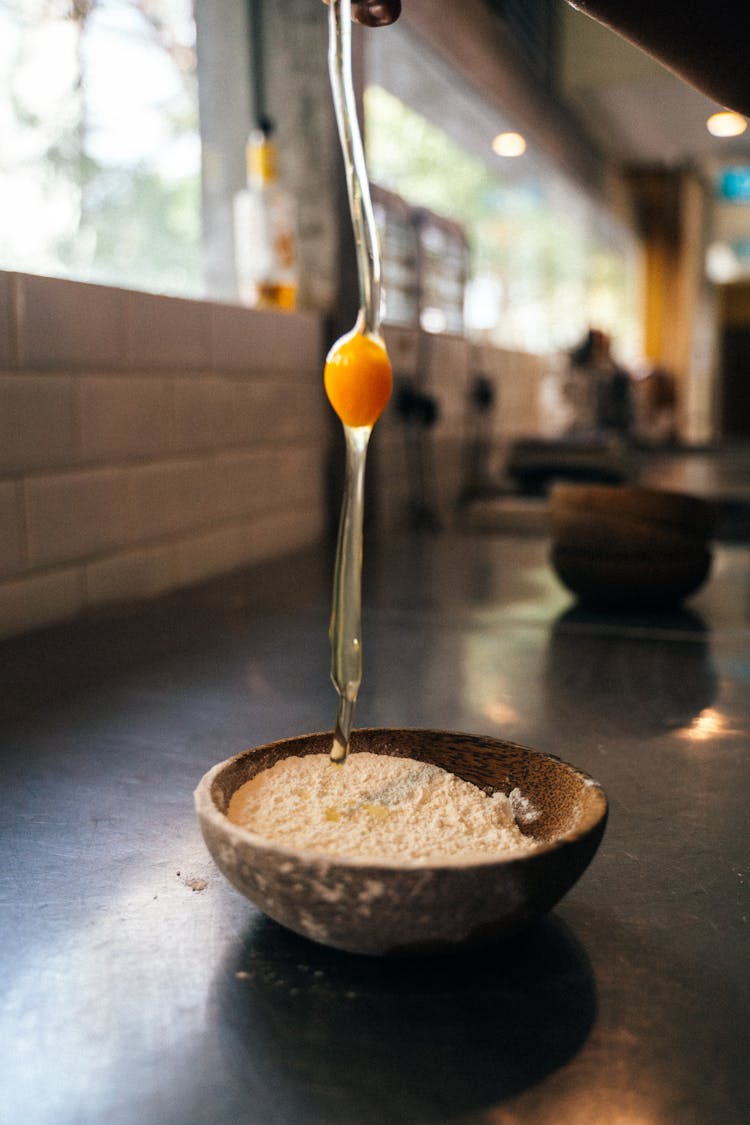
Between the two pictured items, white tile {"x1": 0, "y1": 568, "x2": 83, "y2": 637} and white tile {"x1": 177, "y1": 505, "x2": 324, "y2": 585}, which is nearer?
white tile {"x1": 0, "y1": 568, "x2": 83, "y2": 637}

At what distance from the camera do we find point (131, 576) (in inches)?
57.3

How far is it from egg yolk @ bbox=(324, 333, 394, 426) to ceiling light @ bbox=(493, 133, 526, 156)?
302 centimetres

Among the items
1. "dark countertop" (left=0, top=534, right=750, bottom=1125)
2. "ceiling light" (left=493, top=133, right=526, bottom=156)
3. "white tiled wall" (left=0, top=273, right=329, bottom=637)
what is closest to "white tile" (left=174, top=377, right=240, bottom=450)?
"white tiled wall" (left=0, top=273, right=329, bottom=637)

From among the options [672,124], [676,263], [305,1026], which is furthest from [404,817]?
[676,263]

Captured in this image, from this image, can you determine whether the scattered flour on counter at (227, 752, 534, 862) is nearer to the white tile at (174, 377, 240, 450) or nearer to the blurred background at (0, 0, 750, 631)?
the blurred background at (0, 0, 750, 631)

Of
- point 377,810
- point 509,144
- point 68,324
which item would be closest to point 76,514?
point 68,324

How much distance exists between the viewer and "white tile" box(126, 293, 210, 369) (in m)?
1.43

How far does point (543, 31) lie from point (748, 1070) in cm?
370

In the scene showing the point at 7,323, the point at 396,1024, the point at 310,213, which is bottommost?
the point at 396,1024

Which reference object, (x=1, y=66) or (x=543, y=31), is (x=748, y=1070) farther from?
(x=543, y=31)

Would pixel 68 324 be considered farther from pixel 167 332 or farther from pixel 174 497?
pixel 174 497

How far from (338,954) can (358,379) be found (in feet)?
0.89

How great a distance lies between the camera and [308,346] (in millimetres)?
1979

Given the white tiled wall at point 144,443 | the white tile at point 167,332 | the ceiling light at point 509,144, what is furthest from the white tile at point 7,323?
the ceiling light at point 509,144
